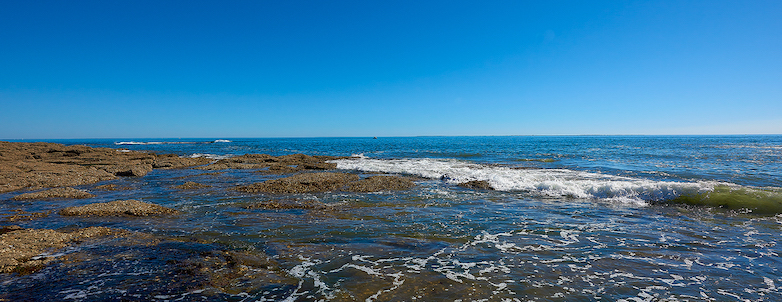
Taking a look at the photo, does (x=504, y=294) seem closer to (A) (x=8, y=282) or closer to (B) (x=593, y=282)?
(B) (x=593, y=282)

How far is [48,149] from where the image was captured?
99.2ft

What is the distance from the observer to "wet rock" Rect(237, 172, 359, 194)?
47.3ft

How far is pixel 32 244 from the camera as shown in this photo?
659cm

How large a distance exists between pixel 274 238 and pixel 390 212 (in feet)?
13.1

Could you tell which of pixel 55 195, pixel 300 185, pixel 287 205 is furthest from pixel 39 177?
pixel 287 205

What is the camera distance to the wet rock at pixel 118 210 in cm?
945

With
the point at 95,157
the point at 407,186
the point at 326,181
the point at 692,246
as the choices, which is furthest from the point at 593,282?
the point at 95,157

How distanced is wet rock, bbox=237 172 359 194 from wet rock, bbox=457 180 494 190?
19.9 feet

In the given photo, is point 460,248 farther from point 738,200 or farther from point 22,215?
point 22,215

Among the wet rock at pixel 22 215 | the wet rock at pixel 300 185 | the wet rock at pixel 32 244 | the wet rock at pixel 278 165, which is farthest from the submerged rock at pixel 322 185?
the wet rock at pixel 32 244

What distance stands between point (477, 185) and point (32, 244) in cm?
1504

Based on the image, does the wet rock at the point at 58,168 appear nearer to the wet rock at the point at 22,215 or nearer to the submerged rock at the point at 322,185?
the wet rock at the point at 22,215

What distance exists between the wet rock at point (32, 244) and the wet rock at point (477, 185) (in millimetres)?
13442

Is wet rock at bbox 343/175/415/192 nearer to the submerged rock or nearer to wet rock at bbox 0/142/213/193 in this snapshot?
the submerged rock
